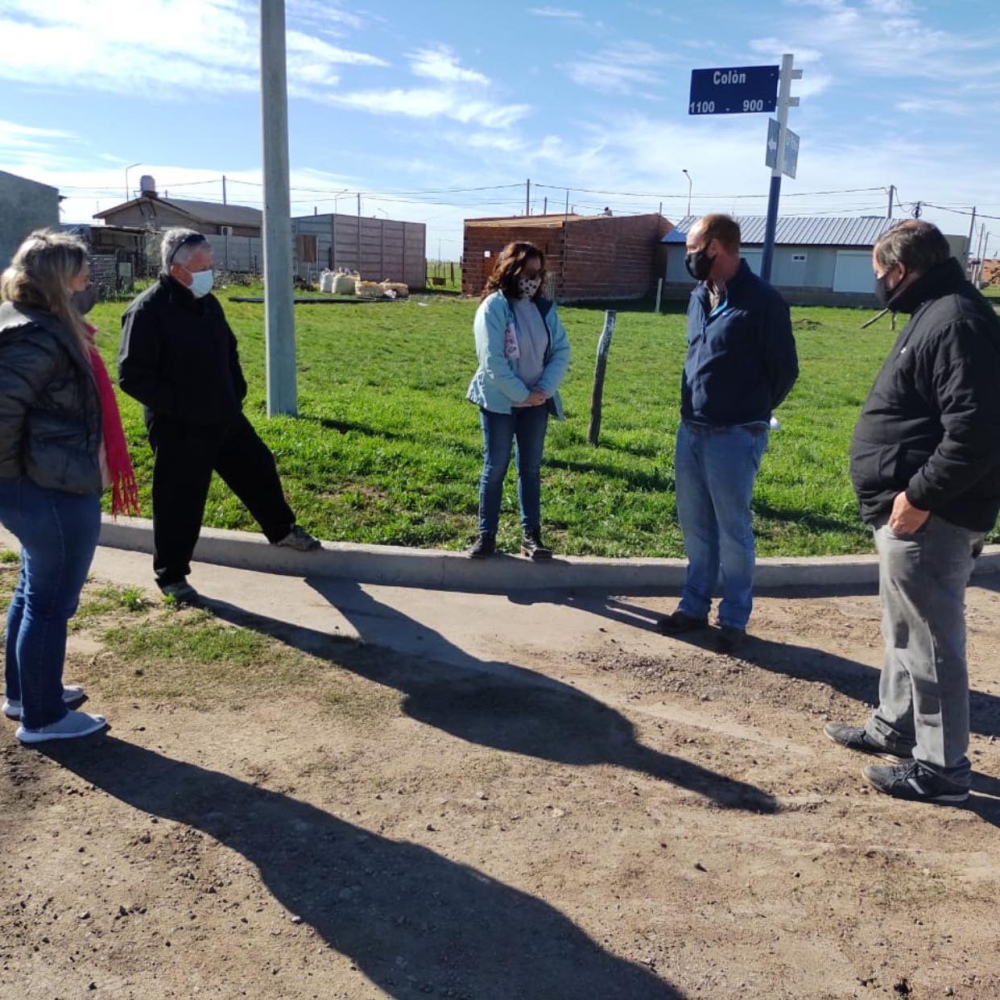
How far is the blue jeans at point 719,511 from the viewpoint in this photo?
15.4 ft

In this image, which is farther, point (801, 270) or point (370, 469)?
point (801, 270)

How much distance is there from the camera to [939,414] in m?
3.32

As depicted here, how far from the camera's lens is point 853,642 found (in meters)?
5.11

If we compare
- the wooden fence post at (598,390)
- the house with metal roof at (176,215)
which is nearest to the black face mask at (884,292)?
the wooden fence post at (598,390)

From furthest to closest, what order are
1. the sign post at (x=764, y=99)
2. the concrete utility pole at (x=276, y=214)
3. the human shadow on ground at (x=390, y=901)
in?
1. the concrete utility pole at (x=276, y=214)
2. the sign post at (x=764, y=99)
3. the human shadow on ground at (x=390, y=901)

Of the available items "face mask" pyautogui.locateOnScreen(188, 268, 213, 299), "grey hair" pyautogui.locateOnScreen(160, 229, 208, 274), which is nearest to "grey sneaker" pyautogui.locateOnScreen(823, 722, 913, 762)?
"face mask" pyautogui.locateOnScreen(188, 268, 213, 299)

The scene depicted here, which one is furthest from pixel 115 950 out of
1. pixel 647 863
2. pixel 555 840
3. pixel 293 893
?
pixel 647 863

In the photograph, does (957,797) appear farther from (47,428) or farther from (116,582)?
(116,582)

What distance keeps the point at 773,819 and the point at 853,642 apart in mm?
1959

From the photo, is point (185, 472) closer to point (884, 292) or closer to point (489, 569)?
point (489, 569)

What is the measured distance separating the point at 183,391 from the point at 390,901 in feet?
10.2

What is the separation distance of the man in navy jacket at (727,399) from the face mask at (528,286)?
102cm

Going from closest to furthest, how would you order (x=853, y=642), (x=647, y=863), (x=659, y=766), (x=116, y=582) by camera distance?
(x=647, y=863), (x=659, y=766), (x=853, y=642), (x=116, y=582)

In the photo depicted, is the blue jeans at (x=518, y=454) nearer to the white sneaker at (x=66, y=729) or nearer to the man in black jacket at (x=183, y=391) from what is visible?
the man in black jacket at (x=183, y=391)
